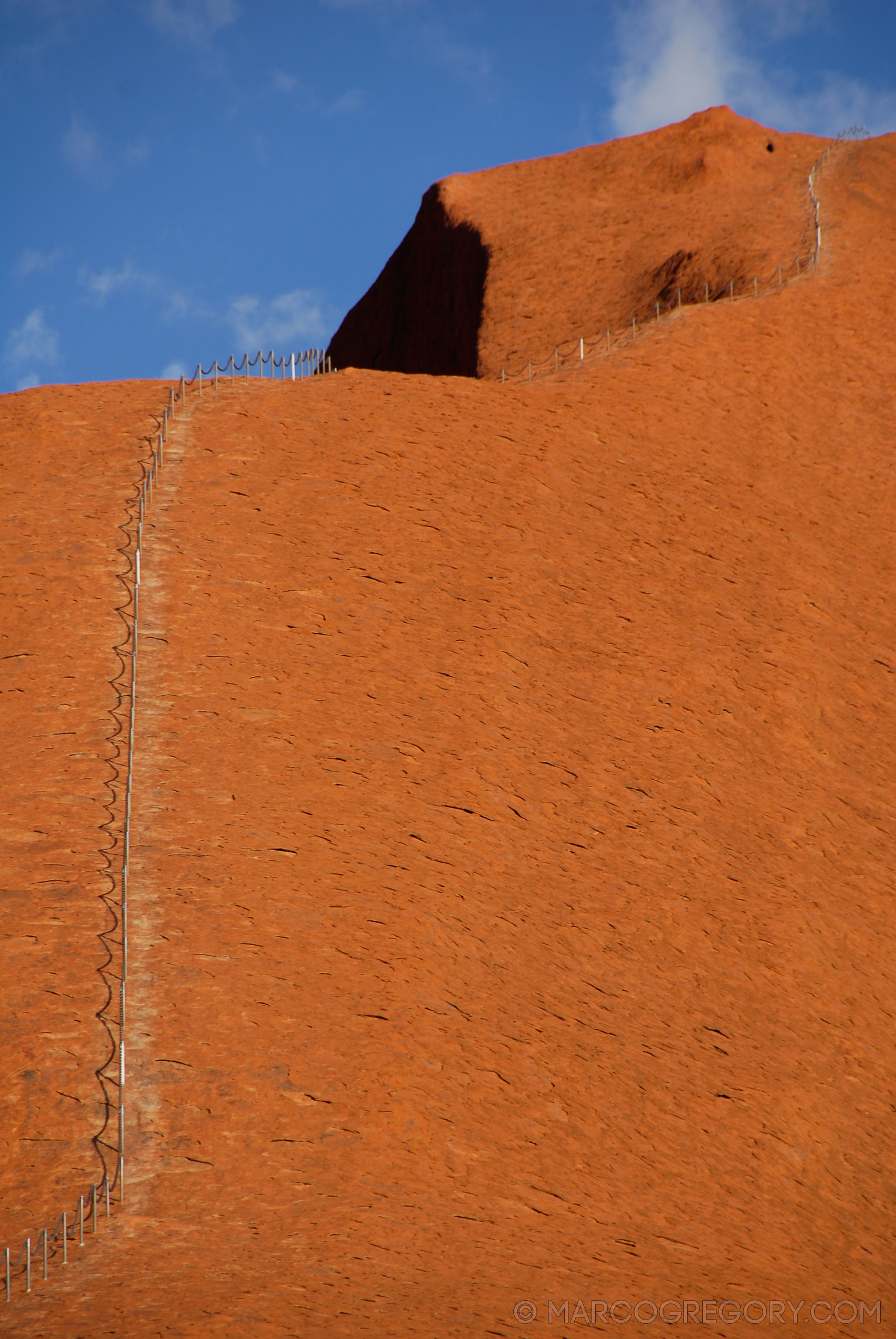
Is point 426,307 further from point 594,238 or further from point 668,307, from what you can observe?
point 668,307

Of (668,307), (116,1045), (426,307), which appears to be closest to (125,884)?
(116,1045)

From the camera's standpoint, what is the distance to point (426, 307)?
48938 millimetres

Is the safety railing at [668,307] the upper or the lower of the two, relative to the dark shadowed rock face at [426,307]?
lower

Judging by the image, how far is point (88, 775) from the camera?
1493cm

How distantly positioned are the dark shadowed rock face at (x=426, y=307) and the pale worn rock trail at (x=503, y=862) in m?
16.8

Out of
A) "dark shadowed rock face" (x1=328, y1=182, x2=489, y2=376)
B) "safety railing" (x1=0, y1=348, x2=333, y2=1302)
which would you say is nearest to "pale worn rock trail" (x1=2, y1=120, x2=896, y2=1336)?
"safety railing" (x1=0, y1=348, x2=333, y2=1302)

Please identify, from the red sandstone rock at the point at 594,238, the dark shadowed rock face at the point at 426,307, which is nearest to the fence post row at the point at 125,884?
the red sandstone rock at the point at 594,238

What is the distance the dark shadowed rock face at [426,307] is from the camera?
43.8 metres

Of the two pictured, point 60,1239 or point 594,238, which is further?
point 594,238

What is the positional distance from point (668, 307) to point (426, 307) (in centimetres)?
1620

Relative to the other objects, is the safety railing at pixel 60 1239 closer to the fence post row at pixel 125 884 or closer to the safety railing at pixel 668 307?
the fence post row at pixel 125 884

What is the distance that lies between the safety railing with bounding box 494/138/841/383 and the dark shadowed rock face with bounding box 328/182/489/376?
5.59m

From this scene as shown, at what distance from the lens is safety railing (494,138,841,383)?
31.9m

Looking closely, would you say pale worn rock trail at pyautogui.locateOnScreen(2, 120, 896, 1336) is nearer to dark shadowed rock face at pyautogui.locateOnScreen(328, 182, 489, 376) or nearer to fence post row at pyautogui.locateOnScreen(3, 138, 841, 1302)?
fence post row at pyautogui.locateOnScreen(3, 138, 841, 1302)
